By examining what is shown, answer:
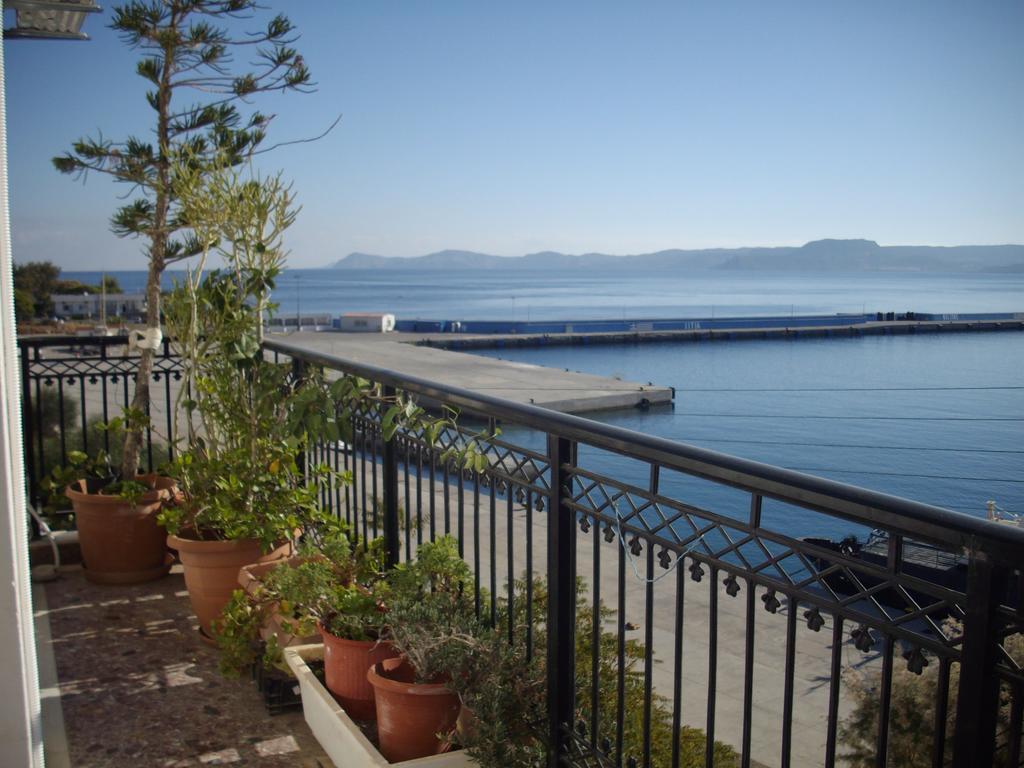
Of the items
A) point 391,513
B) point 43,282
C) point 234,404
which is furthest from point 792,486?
point 43,282

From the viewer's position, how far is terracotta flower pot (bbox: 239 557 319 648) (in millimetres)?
2879

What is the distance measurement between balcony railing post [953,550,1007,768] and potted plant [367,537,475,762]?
4.25 feet

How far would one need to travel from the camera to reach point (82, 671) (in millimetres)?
3160

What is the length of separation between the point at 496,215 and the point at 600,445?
240 ft

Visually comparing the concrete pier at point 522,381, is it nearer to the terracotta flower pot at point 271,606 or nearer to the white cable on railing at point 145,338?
the white cable on railing at point 145,338

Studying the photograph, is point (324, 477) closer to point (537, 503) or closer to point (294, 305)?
point (537, 503)

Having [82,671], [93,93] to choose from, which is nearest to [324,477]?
[82,671]

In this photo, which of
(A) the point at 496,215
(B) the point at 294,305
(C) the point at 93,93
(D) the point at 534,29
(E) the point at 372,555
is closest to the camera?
(E) the point at 372,555

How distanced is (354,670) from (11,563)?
1084mm

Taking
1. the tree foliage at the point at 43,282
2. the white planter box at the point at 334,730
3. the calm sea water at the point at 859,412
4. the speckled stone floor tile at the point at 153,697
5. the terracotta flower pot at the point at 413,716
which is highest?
the tree foliage at the point at 43,282

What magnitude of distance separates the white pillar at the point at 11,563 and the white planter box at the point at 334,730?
2.58 feet

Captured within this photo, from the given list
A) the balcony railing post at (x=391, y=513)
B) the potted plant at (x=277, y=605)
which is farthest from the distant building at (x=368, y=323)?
the potted plant at (x=277, y=605)

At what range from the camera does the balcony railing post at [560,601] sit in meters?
2.09

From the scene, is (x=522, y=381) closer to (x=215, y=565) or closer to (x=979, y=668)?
(x=215, y=565)
